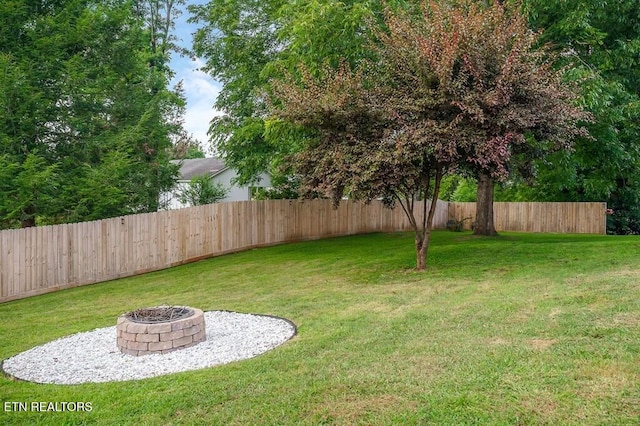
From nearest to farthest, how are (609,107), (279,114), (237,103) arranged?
(279,114) < (609,107) < (237,103)

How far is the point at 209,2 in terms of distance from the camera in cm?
1759

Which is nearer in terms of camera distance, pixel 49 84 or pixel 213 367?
pixel 213 367

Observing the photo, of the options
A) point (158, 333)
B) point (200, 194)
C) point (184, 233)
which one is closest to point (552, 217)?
point (200, 194)

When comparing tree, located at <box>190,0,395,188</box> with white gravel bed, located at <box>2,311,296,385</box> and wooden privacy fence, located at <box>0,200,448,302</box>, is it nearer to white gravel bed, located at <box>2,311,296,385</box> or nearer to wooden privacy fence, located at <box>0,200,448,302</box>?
wooden privacy fence, located at <box>0,200,448,302</box>

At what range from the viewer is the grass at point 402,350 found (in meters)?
3.70

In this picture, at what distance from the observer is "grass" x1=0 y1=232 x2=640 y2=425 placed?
3.70m

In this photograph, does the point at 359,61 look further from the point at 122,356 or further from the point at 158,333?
the point at 122,356

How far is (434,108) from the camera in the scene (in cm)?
849

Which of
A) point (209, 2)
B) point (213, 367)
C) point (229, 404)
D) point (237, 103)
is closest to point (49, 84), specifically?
point (237, 103)

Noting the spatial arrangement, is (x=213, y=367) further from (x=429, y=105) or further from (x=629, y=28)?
(x=629, y=28)

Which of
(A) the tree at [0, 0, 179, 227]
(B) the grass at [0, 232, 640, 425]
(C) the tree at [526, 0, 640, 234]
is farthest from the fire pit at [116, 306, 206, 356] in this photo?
(C) the tree at [526, 0, 640, 234]

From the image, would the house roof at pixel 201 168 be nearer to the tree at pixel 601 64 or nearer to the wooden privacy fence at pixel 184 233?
the wooden privacy fence at pixel 184 233

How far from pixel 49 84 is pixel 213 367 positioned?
11.4 metres

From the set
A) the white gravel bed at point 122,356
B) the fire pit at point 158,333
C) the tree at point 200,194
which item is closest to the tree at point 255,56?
the tree at point 200,194
